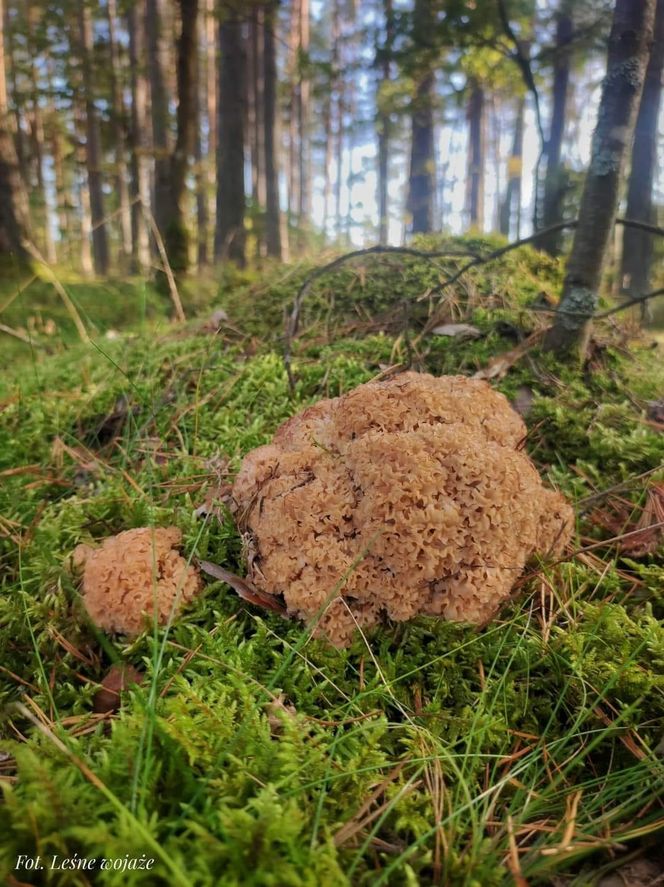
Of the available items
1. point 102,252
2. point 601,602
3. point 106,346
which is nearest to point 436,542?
point 601,602

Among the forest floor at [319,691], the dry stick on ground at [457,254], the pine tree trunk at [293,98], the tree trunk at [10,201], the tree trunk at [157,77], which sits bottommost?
A: the forest floor at [319,691]

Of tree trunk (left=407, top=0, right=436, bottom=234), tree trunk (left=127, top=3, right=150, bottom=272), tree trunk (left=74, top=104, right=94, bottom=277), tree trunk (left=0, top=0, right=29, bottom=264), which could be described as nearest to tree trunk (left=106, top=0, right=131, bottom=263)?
tree trunk (left=127, top=3, right=150, bottom=272)

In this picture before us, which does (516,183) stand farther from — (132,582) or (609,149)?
(132,582)

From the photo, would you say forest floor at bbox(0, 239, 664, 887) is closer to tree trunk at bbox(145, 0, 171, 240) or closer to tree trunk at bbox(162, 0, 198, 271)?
tree trunk at bbox(162, 0, 198, 271)

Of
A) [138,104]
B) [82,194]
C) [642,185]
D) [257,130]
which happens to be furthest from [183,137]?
[82,194]

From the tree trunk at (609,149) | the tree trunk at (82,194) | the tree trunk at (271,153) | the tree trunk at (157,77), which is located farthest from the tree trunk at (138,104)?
the tree trunk at (609,149)

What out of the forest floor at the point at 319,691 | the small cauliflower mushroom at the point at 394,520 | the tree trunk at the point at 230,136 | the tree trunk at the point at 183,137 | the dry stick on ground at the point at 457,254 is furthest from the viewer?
the tree trunk at the point at 230,136

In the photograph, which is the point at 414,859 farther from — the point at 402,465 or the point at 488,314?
the point at 488,314

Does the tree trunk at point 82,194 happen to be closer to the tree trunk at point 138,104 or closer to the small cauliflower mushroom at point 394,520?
the tree trunk at point 138,104
